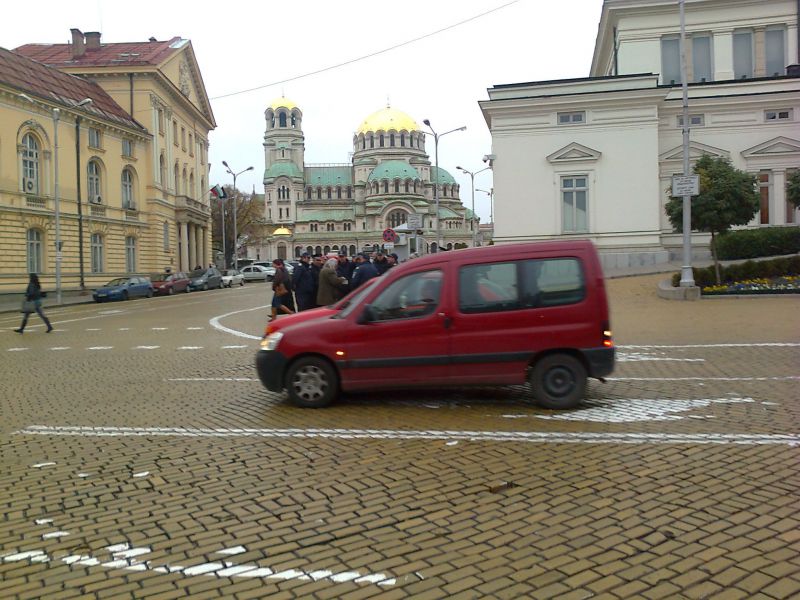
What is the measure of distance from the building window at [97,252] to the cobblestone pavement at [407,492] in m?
36.5

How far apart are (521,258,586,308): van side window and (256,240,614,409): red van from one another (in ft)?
0.04

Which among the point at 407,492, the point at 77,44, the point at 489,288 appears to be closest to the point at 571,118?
the point at 489,288

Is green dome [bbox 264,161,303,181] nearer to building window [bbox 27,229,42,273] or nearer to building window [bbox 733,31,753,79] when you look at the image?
building window [bbox 27,229,42,273]

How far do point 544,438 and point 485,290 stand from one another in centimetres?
199

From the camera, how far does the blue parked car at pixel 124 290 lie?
3544 cm

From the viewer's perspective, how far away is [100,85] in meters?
51.4

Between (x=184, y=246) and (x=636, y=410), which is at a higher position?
(x=184, y=246)

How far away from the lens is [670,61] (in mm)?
41188

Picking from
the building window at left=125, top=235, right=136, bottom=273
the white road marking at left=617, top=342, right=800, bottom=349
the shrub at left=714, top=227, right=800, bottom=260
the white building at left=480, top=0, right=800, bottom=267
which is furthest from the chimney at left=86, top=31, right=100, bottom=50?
the white road marking at left=617, top=342, right=800, bottom=349

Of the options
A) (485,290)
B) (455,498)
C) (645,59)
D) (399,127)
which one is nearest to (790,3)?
(645,59)

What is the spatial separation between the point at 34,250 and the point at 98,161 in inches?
355

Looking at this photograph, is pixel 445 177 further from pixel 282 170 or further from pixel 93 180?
pixel 93 180

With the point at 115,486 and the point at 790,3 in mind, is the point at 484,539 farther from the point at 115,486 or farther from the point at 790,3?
the point at 790,3

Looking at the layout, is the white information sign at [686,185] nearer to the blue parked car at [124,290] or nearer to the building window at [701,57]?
the building window at [701,57]
